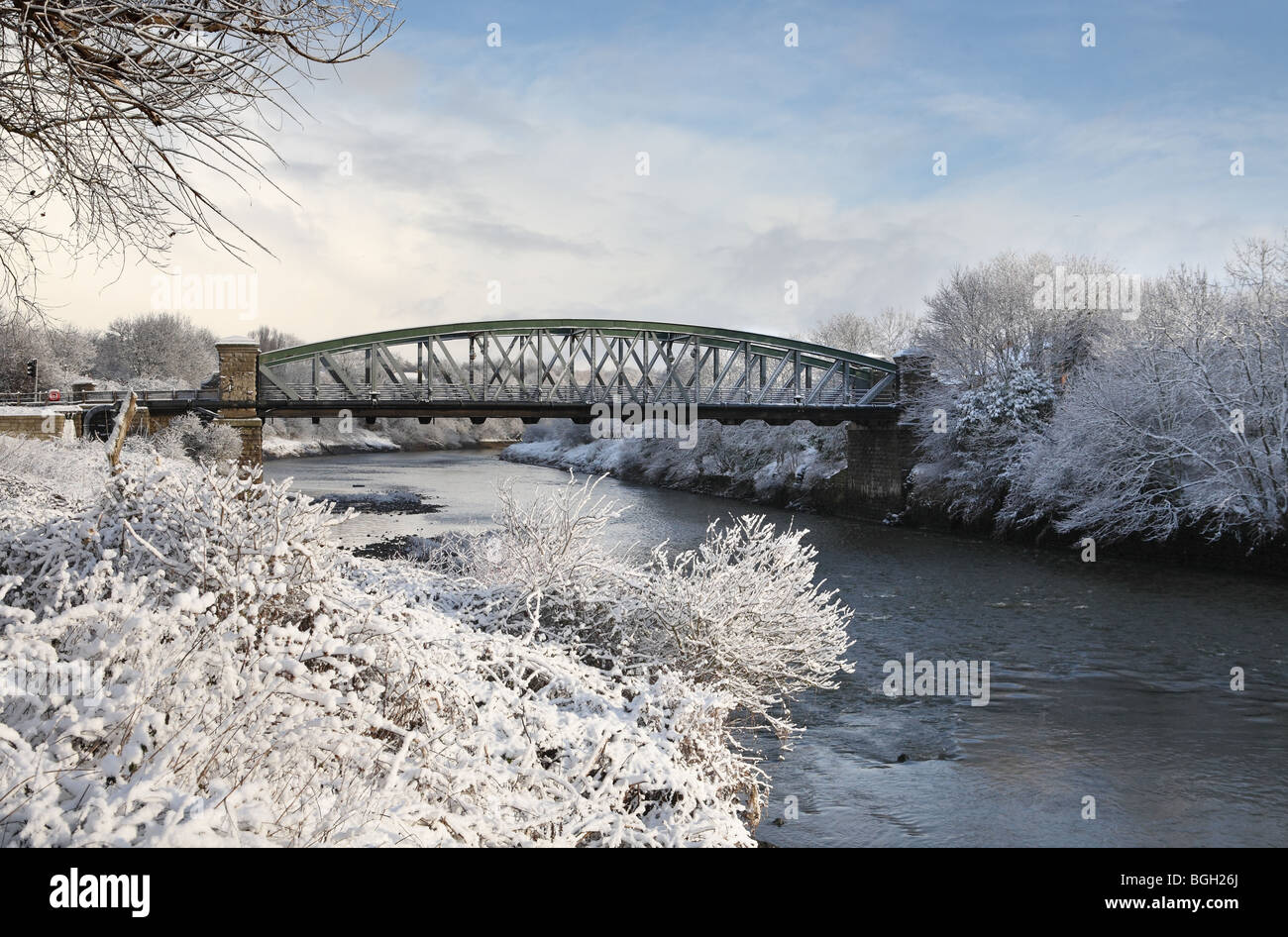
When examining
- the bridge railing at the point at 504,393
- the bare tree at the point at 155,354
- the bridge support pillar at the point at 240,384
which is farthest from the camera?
the bare tree at the point at 155,354

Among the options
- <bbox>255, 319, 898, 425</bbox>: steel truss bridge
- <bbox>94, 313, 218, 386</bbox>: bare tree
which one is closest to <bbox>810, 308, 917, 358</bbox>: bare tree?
<bbox>255, 319, 898, 425</bbox>: steel truss bridge

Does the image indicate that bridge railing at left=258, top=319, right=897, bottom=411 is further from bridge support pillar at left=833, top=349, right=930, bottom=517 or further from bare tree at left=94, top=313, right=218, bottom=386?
bare tree at left=94, top=313, right=218, bottom=386

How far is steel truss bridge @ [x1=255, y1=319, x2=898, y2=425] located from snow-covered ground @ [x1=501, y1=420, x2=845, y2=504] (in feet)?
7.53

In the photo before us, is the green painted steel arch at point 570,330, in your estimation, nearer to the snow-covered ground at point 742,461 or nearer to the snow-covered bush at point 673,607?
the snow-covered ground at point 742,461

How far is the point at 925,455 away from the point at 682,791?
113 feet

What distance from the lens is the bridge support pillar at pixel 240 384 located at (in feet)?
121

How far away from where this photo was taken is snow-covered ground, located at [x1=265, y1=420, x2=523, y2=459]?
255ft

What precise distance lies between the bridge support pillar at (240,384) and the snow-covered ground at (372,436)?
28506 millimetres

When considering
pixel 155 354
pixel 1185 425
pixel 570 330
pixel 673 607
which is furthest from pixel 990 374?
pixel 155 354

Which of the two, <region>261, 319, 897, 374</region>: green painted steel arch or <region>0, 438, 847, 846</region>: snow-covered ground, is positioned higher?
<region>261, 319, 897, 374</region>: green painted steel arch

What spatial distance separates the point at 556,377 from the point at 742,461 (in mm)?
11854

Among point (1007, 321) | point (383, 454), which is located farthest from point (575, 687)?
point (383, 454)

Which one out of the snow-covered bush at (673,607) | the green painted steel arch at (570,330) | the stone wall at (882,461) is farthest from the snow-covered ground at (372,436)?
the snow-covered bush at (673,607)

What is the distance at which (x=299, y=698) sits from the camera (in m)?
4.52
